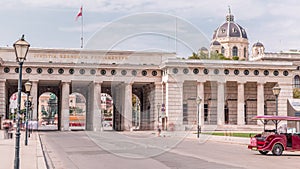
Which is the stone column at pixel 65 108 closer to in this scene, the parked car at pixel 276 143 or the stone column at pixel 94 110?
the stone column at pixel 94 110

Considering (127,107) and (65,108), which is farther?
(65,108)

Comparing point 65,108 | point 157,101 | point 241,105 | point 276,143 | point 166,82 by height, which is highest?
point 166,82

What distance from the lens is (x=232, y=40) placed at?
157125 millimetres

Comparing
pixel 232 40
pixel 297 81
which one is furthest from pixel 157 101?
pixel 232 40

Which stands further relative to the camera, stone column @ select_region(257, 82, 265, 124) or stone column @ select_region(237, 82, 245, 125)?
stone column @ select_region(257, 82, 265, 124)

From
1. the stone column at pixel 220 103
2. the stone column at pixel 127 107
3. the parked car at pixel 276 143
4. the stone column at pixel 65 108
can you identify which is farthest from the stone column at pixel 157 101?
the parked car at pixel 276 143

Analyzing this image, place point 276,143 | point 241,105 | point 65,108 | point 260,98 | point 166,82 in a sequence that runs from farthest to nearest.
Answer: point 260,98 < point 241,105 < point 65,108 < point 166,82 < point 276,143

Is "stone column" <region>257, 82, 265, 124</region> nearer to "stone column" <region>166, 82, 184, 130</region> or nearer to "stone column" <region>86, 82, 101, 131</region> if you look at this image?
"stone column" <region>166, 82, 184, 130</region>

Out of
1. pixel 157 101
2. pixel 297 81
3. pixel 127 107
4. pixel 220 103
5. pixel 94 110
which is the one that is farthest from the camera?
pixel 297 81

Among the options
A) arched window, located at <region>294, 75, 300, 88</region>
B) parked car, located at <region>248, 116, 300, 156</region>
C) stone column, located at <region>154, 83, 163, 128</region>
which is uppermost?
arched window, located at <region>294, 75, 300, 88</region>

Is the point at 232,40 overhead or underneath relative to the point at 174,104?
overhead

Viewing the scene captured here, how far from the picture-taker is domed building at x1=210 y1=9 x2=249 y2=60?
157 meters

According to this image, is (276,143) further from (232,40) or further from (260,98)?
(232,40)

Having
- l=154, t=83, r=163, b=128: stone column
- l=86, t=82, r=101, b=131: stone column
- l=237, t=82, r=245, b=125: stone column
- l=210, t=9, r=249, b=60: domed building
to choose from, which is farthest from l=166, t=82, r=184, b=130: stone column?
l=210, t=9, r=249, b=60: domed building
